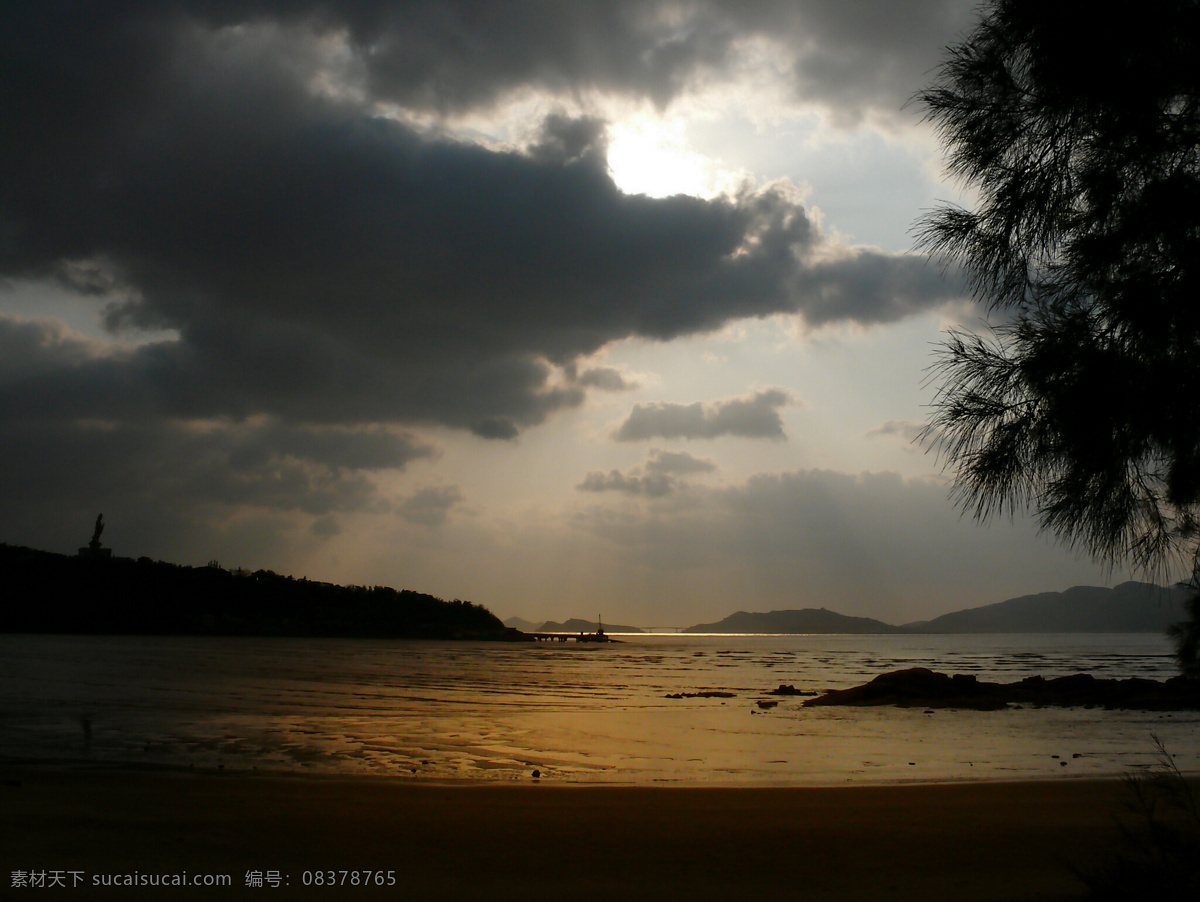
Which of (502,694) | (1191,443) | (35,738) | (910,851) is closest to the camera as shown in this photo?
(1191,443)

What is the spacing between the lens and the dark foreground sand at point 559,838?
5.33 meters

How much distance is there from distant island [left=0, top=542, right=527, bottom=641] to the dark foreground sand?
11256 cm

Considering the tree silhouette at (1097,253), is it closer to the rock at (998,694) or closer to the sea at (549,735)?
the sea at (549,735)

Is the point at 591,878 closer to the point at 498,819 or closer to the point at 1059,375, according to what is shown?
the point at 498,819

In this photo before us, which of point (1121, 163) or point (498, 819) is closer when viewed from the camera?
point (1121, 163)

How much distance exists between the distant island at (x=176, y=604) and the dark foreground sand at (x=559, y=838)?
113m

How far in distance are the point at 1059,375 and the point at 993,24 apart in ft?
9.07

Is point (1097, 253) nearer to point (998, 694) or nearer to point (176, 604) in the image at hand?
point (998, 694)

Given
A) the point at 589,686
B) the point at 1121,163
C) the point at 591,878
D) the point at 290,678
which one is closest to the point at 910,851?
the point at 591,878

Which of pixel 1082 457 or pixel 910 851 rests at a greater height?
pixel 1082 457

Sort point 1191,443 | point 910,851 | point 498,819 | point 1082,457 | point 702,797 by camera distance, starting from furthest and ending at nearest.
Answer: point 702,797 < point 498,819 < point 910,851 < point 1082,457 < point 1191,443

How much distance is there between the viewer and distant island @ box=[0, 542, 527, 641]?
10312 cm

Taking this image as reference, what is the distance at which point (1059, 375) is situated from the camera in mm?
4512

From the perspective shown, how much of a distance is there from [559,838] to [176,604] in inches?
5118
